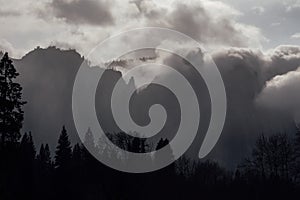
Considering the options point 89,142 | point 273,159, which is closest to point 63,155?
point 89,142

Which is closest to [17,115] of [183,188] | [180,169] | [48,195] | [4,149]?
[4,149]

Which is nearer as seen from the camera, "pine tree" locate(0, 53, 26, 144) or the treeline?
"pine tree" locate(0, 53, 26, 144)

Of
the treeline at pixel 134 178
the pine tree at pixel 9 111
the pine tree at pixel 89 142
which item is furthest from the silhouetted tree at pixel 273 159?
the pine tree at pixel 9 111

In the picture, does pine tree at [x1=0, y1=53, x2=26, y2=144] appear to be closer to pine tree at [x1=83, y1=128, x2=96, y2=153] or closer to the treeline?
the treeline

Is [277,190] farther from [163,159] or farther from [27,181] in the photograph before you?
[27,181]

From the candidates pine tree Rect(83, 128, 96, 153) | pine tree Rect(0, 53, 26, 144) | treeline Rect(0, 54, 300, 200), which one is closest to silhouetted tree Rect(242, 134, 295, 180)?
treeline Rect(0, 54, 300, 200)

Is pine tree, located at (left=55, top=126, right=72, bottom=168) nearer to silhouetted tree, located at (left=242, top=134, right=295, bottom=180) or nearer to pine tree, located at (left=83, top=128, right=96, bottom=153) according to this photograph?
pine tree, located at (left=83, top=128, right=96, bottom=153)

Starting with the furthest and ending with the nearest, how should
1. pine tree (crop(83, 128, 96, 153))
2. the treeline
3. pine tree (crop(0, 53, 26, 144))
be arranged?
pine tree (crop(83, 128, 96, 153)) < the treeline < pine tree (crop(0, 53, 26, 144))

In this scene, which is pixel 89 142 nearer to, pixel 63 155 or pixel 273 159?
pixel 63 155

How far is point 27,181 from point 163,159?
26.9 meters

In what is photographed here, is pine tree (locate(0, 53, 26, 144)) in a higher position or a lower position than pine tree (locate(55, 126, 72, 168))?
lower

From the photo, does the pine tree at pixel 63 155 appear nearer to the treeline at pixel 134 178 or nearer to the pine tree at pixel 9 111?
the treeline at pixel 134 178

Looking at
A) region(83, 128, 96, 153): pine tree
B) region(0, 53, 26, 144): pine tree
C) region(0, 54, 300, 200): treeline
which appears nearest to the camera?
region(0, 53, 26, 144): pine tree

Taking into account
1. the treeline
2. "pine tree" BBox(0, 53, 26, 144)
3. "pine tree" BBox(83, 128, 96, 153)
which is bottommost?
"pine tree" BBox(0, 53, 26, 144)
